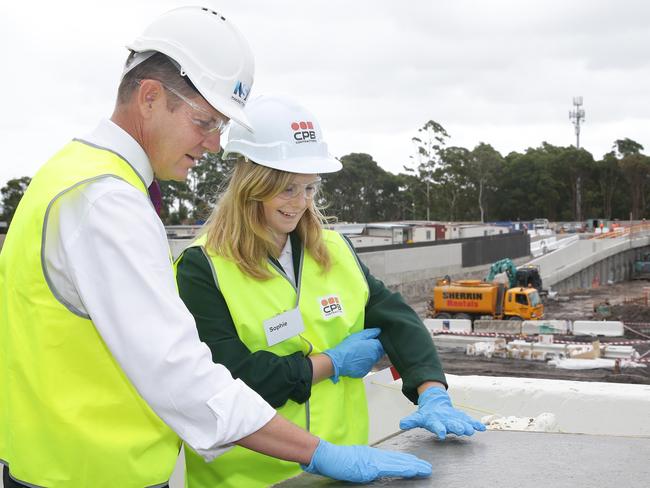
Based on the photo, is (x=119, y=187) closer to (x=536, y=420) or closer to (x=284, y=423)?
(x=284, y=423)

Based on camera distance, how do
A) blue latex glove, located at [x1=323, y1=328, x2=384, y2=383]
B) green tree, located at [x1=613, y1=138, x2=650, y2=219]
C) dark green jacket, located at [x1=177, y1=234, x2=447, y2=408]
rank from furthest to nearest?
green tree, located at [x1=613, y1=138, x2=650, y2=219] → blue latex glove, located at [x1=323, y1=328, x2=384, y2=383] → dark green jacket, located at [x1=177, y1=234, x2=447, y2=408]

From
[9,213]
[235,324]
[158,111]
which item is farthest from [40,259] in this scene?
[9,213]

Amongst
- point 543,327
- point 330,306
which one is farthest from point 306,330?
point 543,327

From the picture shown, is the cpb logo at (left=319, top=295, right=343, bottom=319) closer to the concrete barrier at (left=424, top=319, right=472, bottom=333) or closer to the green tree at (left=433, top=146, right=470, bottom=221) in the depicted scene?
the concrete barrier at (left=424, top=319, right=472, bottom=333)

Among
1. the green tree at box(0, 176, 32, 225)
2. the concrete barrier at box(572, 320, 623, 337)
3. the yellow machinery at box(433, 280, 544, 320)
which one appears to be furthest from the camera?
the green tree at box(0, 176, 32, 225)

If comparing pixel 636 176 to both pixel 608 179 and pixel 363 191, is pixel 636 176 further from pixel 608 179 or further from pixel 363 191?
pixel 363 191

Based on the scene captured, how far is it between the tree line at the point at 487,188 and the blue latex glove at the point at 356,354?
233 ft

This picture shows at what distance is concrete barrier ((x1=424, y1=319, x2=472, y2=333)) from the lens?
72.7 feet

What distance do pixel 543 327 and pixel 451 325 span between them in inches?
102

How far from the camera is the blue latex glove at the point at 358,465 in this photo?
6.77 feet

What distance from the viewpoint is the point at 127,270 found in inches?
63.2

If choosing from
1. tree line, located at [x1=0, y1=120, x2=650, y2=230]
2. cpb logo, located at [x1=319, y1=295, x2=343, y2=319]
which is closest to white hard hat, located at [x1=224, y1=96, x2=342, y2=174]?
cpb logo, located at [x1=319, y1=295, x2=343, y2=319]

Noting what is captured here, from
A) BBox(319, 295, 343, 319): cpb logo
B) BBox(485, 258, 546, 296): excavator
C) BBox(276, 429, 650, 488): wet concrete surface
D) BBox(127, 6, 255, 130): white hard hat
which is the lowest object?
BBox(485, 258, 546, 296): excavator

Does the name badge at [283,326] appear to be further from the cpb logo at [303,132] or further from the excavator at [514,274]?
the excavator at [514,274]
